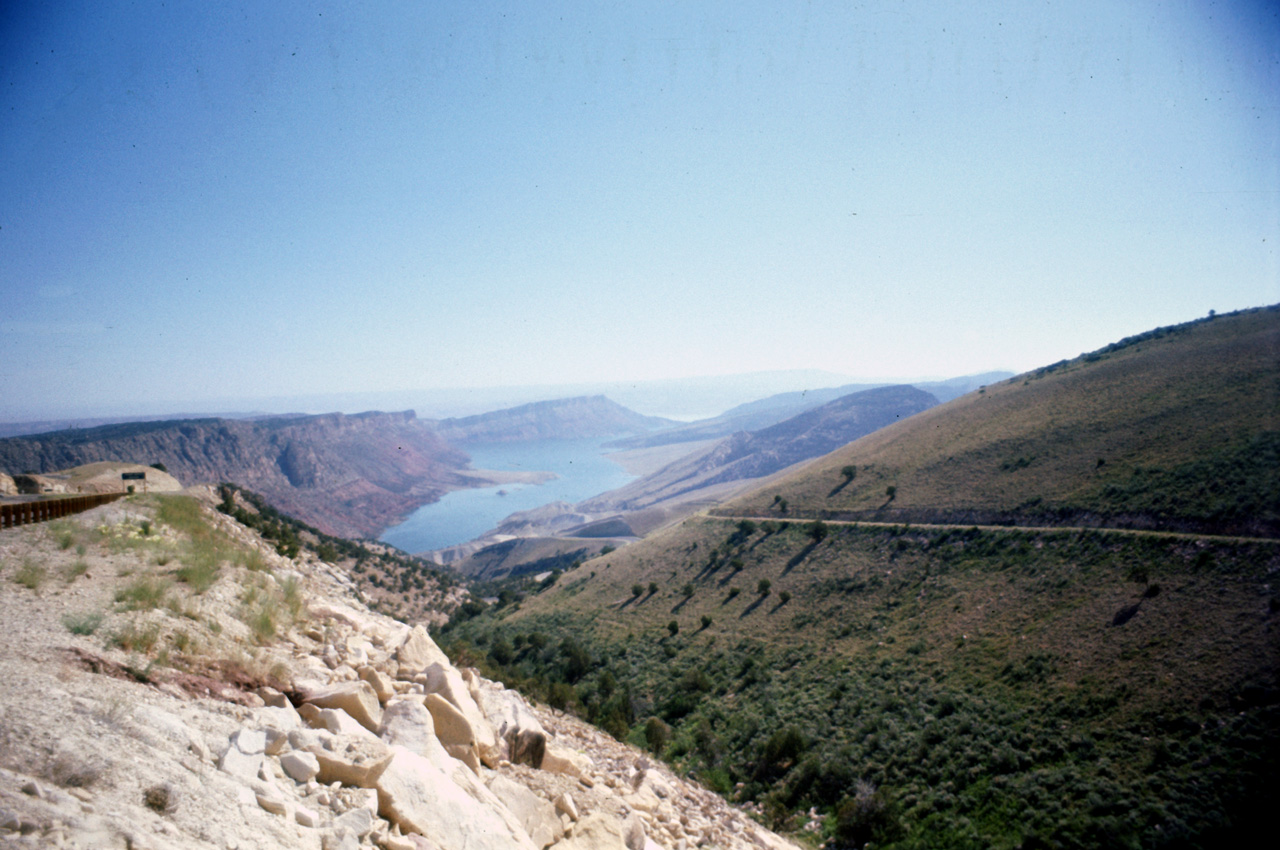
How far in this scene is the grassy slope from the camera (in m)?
23.9

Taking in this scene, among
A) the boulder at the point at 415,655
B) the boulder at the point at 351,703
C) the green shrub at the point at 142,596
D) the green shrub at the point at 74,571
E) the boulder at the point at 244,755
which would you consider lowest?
the boulder at the point at 415,655

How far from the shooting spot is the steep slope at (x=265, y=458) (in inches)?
3292

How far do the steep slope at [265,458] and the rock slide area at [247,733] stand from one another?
3610 inches

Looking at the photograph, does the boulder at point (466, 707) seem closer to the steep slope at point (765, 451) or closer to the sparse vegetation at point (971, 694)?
the sparse vegetation at point (971, 694)

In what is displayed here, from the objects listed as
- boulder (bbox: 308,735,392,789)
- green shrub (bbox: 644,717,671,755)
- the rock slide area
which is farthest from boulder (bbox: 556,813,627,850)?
green shrub (bbox: 644,717,671,755)

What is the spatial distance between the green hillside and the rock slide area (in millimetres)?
7949

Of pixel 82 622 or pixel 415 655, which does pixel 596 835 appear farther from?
pixel 82 622

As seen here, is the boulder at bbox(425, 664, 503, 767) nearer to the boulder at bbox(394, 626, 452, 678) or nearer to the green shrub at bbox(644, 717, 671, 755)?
the boulder at bbox(394, 626, 452, 678)

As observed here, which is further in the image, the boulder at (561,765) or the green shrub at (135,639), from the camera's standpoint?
the boulder at (561,765)

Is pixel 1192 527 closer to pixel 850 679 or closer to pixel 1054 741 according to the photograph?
pixel 1054 741

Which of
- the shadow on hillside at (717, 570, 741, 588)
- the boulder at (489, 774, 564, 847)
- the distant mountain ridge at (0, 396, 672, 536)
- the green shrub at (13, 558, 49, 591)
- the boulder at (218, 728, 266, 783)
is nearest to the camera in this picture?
the boulder at (218, 728, 266, 783)

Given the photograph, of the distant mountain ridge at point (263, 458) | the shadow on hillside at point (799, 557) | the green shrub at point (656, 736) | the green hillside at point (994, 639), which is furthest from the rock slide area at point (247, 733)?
the distant mountain ridge at point (263, 458)

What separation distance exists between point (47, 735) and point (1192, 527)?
32.4m

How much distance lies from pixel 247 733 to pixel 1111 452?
3918 centimetres
